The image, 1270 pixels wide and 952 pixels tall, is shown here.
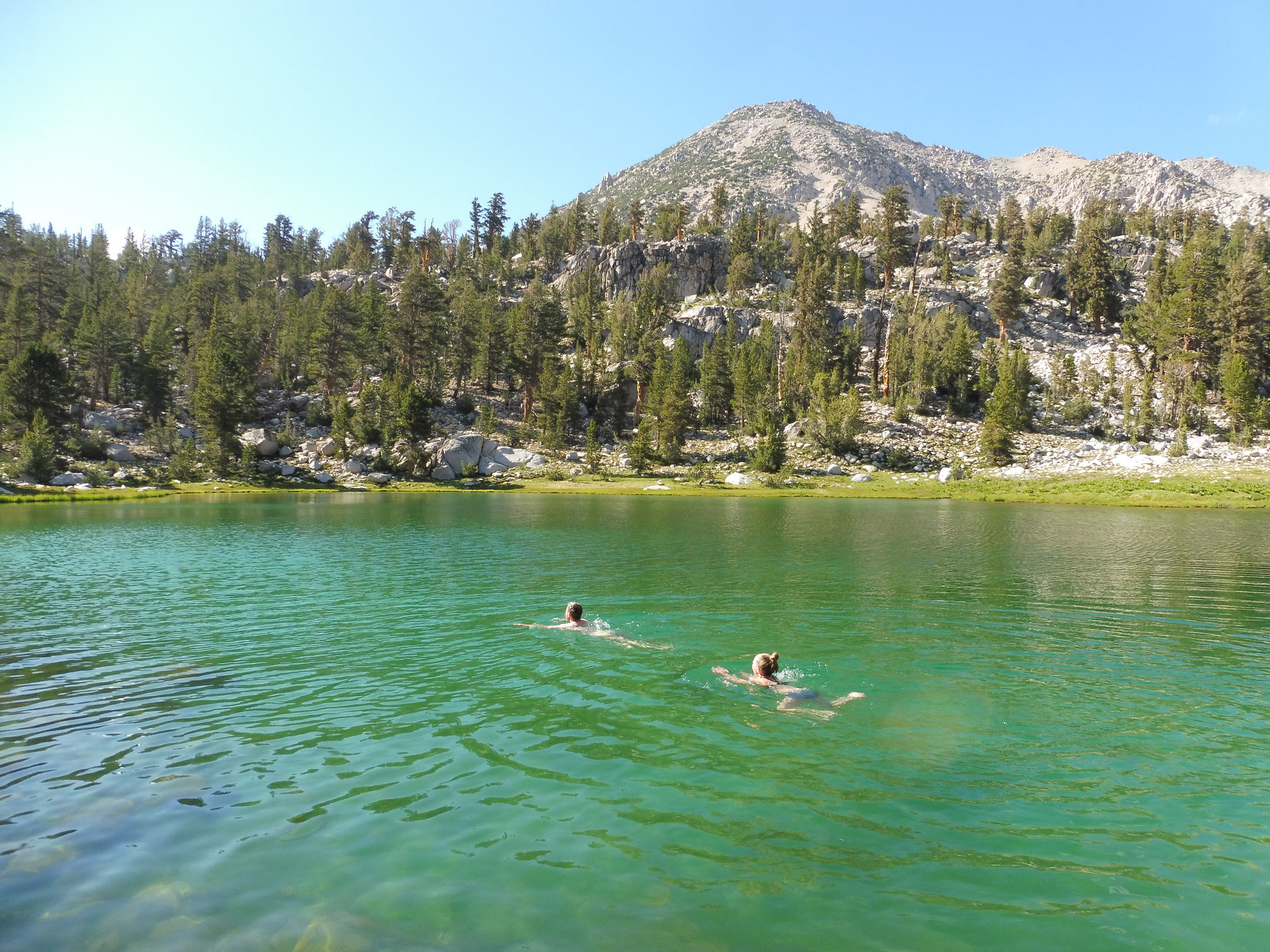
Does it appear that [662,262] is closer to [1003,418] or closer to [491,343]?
[491,343]

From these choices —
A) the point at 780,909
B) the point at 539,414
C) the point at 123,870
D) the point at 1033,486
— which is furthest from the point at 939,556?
the point at 539,414

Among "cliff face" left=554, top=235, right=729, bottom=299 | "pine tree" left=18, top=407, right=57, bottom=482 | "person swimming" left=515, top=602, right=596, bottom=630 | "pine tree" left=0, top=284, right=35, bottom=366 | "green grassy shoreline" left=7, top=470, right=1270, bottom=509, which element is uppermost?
"cliff face" left=554, top=235, right=729, bottom=299

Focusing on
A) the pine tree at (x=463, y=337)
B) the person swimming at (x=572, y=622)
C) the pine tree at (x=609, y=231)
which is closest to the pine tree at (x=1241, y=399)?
the person swimming at (x=572, y=622)

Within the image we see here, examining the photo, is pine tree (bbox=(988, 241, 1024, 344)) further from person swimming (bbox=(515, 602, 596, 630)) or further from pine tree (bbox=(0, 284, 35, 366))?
pine tree (bbox=(0, 284, 35, 366))

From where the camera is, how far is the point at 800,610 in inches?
976

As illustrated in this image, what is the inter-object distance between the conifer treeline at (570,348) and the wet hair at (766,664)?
276 ft

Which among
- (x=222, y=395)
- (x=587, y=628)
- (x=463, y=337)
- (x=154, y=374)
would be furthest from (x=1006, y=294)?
(x=154, y=374)

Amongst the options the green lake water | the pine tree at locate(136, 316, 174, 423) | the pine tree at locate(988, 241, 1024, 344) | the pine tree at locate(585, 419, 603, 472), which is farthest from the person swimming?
the pine tree at locate(988, 241, 1024, 344)

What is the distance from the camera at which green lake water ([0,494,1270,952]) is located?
7.84 metres

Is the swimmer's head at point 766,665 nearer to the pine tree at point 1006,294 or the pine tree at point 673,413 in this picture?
the pine tree at point 673,413

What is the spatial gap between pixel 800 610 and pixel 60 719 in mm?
21778

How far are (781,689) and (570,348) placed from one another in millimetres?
136738

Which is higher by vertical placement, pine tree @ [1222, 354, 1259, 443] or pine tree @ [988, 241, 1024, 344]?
pine tree @ [988, 241, 1024, 344]

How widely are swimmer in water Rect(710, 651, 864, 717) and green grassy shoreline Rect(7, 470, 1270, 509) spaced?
70456 millimetres
